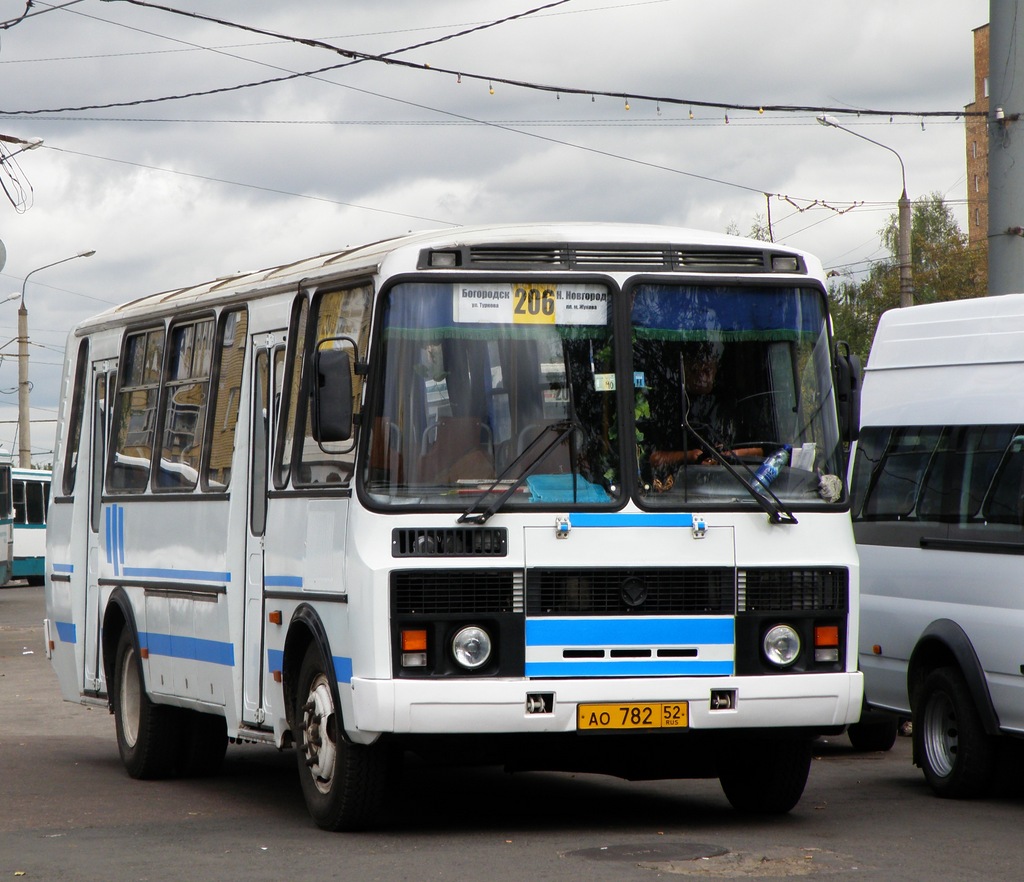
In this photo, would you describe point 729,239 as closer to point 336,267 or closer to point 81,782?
point 336,267

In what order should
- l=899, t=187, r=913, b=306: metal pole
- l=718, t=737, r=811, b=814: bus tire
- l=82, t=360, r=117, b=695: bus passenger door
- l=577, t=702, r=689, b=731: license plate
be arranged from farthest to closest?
1. l=899, t=187, r=913, b=306: metal pole
2. l=82, t=360, r=117, b=695: bus passenger door
3. l=718, t=737, r=811, b=814: bus tire
4. l=577, t=702, r=689, b=731: license plate

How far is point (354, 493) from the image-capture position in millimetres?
8945

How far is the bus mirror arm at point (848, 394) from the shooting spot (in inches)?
375

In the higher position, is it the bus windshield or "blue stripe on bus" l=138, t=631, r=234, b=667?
the bus windshield

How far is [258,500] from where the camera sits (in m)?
10.6

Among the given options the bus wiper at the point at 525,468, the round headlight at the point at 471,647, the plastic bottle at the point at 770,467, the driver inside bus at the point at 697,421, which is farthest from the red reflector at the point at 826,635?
the round headlight at the point at 471,647

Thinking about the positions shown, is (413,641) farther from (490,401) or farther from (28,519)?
(28,519)

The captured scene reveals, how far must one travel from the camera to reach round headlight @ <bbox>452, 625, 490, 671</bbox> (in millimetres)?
8727

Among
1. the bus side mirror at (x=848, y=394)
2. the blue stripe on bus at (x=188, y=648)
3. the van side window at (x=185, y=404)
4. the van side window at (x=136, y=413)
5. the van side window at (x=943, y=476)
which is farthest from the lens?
the van side window at (x=136, y=413)

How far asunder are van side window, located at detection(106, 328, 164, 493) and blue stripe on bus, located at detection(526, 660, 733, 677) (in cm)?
453

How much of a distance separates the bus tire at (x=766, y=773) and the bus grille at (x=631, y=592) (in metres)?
1.00

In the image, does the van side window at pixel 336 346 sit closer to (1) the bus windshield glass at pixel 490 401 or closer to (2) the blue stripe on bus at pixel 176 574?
(1) the bus windshield glass at pixel 490 401

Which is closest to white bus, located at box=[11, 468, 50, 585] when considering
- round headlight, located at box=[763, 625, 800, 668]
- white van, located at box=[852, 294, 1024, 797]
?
white van, located at box=[852, 294, 1024, 797]

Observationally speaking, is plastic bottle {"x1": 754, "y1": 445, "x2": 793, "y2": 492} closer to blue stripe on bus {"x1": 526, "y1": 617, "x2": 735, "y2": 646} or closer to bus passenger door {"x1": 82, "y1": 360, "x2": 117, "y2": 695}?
blue stripe on bus {"x1": 526, "y1": 617, "x2": 735, "y2": 646}
